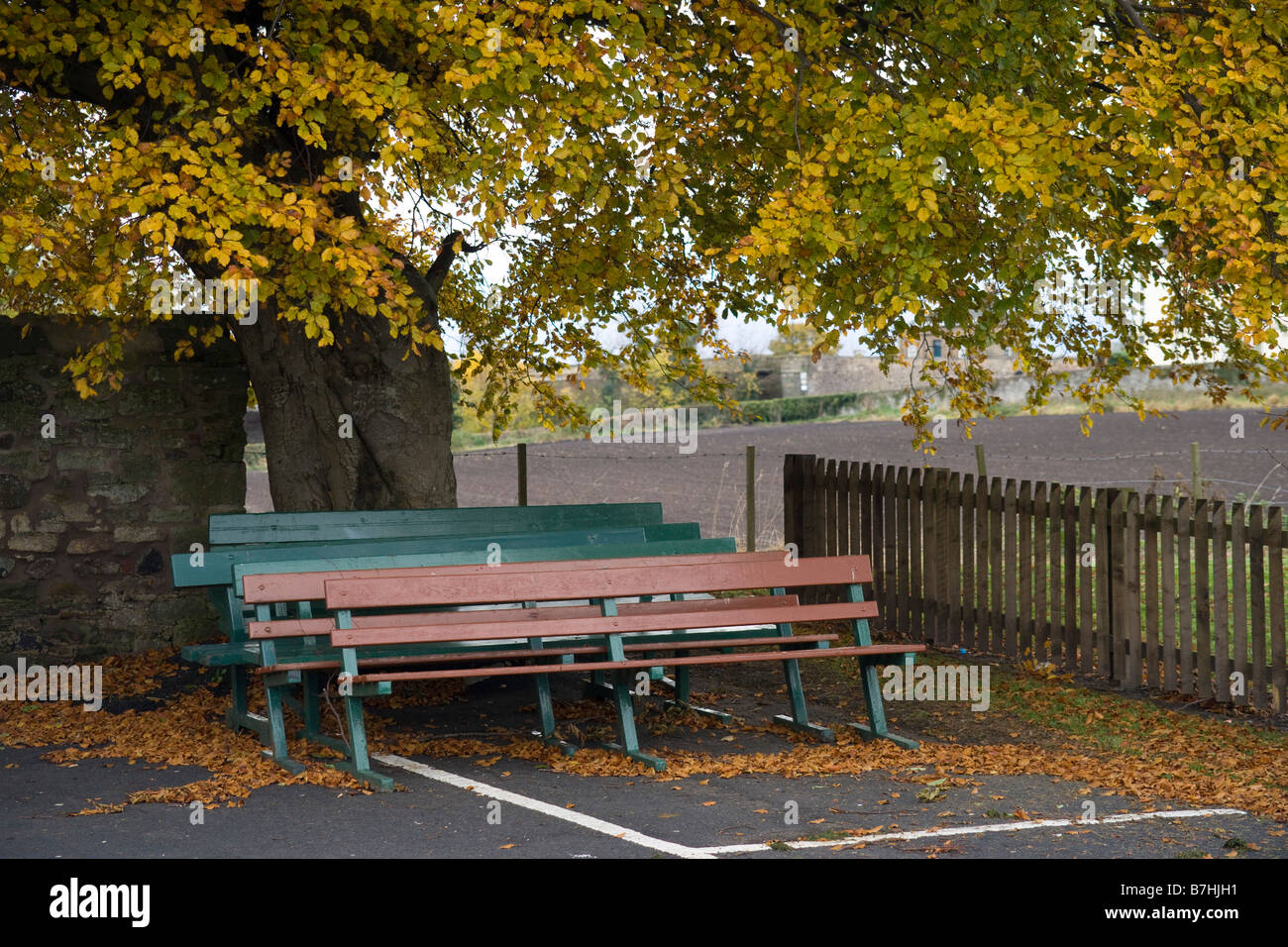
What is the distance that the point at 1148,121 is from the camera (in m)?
7.41

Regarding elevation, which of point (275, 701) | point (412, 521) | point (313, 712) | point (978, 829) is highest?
point (412, 521)

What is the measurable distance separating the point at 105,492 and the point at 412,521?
8.41ft

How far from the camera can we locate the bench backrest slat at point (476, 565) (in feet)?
21.7

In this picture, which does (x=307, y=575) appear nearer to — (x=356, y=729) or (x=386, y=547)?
(x=356, y=729)

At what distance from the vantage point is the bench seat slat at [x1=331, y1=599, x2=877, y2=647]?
6328 millimetres

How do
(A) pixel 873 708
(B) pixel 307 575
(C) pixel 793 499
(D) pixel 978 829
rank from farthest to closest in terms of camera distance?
(C) pixel 793 499 < (A) pixel 873 708 < (B) pixel 307 575 < (D) pixel 978 829

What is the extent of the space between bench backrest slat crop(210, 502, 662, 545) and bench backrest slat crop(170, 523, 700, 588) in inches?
2.6

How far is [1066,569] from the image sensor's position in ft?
29.7

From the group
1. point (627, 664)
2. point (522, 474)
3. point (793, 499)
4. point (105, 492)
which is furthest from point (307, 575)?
point (522, 474)

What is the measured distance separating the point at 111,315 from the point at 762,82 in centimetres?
425

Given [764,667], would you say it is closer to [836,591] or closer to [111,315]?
[836,591]

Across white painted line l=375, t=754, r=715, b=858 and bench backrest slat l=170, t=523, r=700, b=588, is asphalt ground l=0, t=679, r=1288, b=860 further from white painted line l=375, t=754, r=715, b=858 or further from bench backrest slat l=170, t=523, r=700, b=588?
bench backrest slat l=170, t=523, r=700, b=588

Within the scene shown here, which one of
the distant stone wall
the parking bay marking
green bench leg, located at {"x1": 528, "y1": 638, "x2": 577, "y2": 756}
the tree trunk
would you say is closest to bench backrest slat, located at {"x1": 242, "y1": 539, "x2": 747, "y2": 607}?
green bench leg, located at {"x1": 528, "y1": 638, "x2": 577, "y2": 756}

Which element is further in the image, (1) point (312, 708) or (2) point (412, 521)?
(2) point (412, 521)
